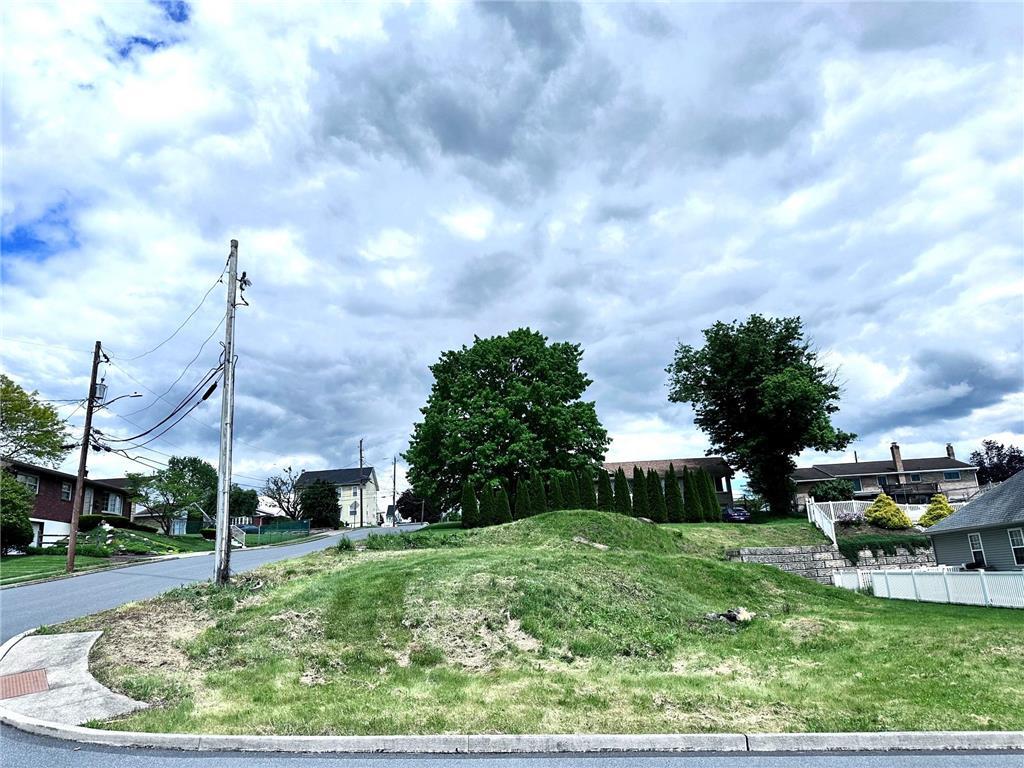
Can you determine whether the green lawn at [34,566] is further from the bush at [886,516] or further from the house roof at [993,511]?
the bush at [886,516]

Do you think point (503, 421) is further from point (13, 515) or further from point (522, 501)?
point (13, 515)

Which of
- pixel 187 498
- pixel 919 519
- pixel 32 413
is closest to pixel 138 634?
pixel 32 413

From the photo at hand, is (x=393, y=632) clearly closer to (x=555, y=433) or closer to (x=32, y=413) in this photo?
(x=555, y=433)

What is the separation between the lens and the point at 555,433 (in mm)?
41469

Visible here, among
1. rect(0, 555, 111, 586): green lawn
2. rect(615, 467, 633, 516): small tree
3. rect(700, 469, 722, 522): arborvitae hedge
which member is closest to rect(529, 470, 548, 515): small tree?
rect(615, 467, 633, 516): small tree

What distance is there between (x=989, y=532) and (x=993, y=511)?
1114 millimetres

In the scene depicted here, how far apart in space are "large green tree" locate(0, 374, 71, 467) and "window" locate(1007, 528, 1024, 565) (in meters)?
49.9

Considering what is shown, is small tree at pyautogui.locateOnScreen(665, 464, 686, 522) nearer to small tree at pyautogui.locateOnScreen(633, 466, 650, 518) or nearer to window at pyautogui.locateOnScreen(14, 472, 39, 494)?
small tree at pyautogui.locateOnScreen(633, 466, 650, 518)

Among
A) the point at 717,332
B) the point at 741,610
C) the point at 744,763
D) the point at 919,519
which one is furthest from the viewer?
the point at 717,332

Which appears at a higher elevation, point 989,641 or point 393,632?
point 393,632

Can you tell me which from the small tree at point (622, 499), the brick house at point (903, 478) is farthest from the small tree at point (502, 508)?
the brick house at point (903, 478)

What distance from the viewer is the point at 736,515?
46438 mm

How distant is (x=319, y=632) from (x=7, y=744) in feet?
15.0

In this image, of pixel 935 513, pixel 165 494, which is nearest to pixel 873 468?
pixel 935 513
